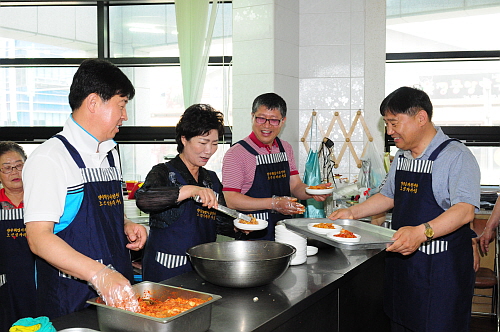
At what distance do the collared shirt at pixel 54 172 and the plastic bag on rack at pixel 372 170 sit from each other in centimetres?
282

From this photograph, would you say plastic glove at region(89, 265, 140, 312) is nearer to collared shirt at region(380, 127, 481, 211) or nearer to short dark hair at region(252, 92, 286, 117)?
collared shirt at region(380, 127, 481, 211)

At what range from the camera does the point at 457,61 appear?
17.1ft

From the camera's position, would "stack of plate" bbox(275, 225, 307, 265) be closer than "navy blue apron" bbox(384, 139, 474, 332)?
Yes

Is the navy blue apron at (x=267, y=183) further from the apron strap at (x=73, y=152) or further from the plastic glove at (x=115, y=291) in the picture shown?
the plastic glove at (x=115, y=291)

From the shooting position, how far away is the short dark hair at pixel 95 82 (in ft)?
6.58

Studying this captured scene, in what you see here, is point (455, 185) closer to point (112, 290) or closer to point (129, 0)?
point (112, 290)

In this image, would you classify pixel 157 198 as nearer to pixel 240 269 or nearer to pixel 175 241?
pixel 175 241

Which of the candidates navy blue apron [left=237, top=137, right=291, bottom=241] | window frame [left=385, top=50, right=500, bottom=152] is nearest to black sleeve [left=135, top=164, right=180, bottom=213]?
navy blue apron [left=237, top=137, right=291, bottom=241]

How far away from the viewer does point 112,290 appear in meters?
1.64

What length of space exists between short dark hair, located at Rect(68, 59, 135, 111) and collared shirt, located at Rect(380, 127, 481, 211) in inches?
62.8

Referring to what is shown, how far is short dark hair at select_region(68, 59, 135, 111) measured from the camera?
6.58 feet

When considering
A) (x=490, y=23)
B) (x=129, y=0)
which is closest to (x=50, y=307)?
(x=129, y=0)

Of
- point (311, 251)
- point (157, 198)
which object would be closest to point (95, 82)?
point (157, 198)

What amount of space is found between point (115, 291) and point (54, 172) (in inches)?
21.7
